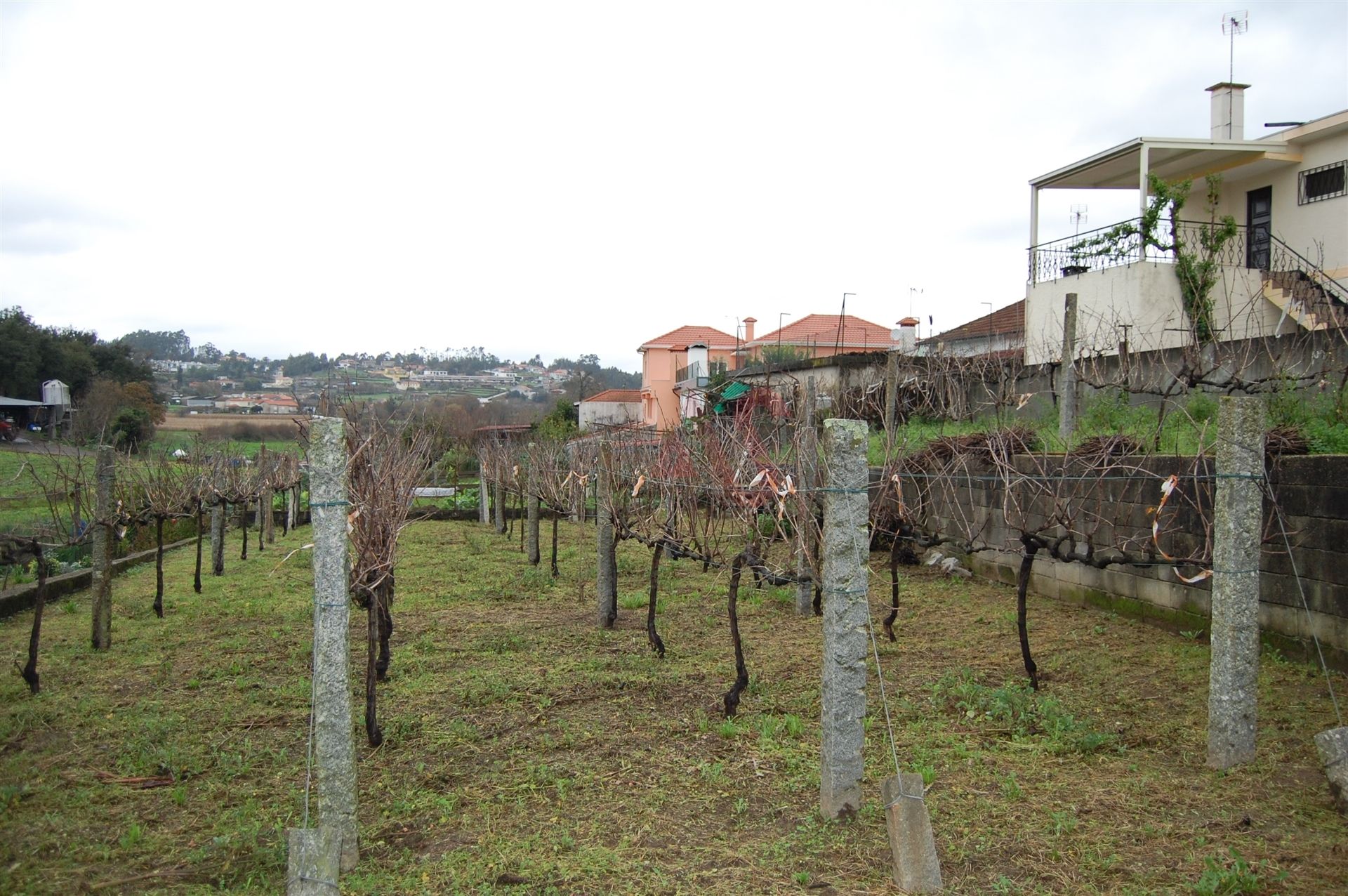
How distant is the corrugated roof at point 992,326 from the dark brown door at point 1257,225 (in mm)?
7276

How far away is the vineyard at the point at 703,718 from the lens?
12.7ft

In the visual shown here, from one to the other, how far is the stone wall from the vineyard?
8 centimetres

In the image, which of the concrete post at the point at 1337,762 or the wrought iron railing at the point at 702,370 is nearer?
the concrete post at the point at 1337,762

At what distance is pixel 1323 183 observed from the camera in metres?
14.8

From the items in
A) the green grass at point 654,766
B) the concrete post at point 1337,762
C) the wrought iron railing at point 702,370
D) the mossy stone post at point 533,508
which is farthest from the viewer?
the wrought iron railing at point 702,370

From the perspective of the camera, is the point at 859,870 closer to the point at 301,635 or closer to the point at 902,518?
the point at 902,518

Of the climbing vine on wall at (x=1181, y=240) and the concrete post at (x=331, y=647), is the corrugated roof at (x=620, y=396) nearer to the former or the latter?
the climbing vine on wall at (x=1181, y=240)

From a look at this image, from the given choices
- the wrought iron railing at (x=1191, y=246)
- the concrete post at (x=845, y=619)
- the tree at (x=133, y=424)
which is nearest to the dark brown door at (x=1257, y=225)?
the wrought iron railing at (x=1191, y=246)

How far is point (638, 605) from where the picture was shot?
10.1 metres

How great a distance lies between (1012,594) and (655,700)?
539 cm

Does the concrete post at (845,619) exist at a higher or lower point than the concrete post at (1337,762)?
higher

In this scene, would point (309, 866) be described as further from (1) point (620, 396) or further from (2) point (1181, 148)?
(1) point (620, 396)

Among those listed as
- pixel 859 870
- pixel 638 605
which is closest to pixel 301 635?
pixel 638 605

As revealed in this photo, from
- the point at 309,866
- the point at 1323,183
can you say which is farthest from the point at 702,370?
the point at 309,866
